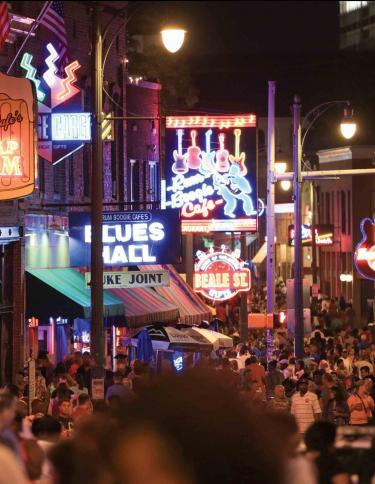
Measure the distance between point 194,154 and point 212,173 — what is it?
64 centimetres

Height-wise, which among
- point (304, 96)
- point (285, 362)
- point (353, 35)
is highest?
point (353, 35)

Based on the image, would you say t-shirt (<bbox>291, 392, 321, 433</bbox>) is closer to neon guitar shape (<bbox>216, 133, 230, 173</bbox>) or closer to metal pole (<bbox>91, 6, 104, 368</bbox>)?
metal pole (<bbox>91, 6, 104, 368</bbox>)

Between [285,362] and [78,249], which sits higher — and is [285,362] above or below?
below

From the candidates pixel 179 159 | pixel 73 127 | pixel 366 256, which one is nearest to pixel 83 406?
pixel 73 127

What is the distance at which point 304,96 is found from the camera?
95125 mm

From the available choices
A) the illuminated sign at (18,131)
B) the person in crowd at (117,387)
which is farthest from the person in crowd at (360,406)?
the illuminated sign at (18,131)

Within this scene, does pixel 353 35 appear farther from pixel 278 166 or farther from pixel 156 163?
pixel 156 163

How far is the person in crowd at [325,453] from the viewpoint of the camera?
770cm

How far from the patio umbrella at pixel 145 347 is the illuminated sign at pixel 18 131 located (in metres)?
8.63

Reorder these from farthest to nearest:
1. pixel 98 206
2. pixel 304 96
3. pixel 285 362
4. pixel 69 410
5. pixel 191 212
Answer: pixel 304 96 → pixel 191 212 → pixel 285 362 → pixel 98 206 → pixel 69 410

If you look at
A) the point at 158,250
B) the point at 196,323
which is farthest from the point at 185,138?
the point at 158,250

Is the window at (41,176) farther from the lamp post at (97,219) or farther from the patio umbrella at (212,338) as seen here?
the lamp post at (97,219)

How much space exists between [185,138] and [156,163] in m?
6.44

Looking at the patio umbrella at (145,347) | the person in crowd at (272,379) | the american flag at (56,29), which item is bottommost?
the person in crowd at (272,379)
